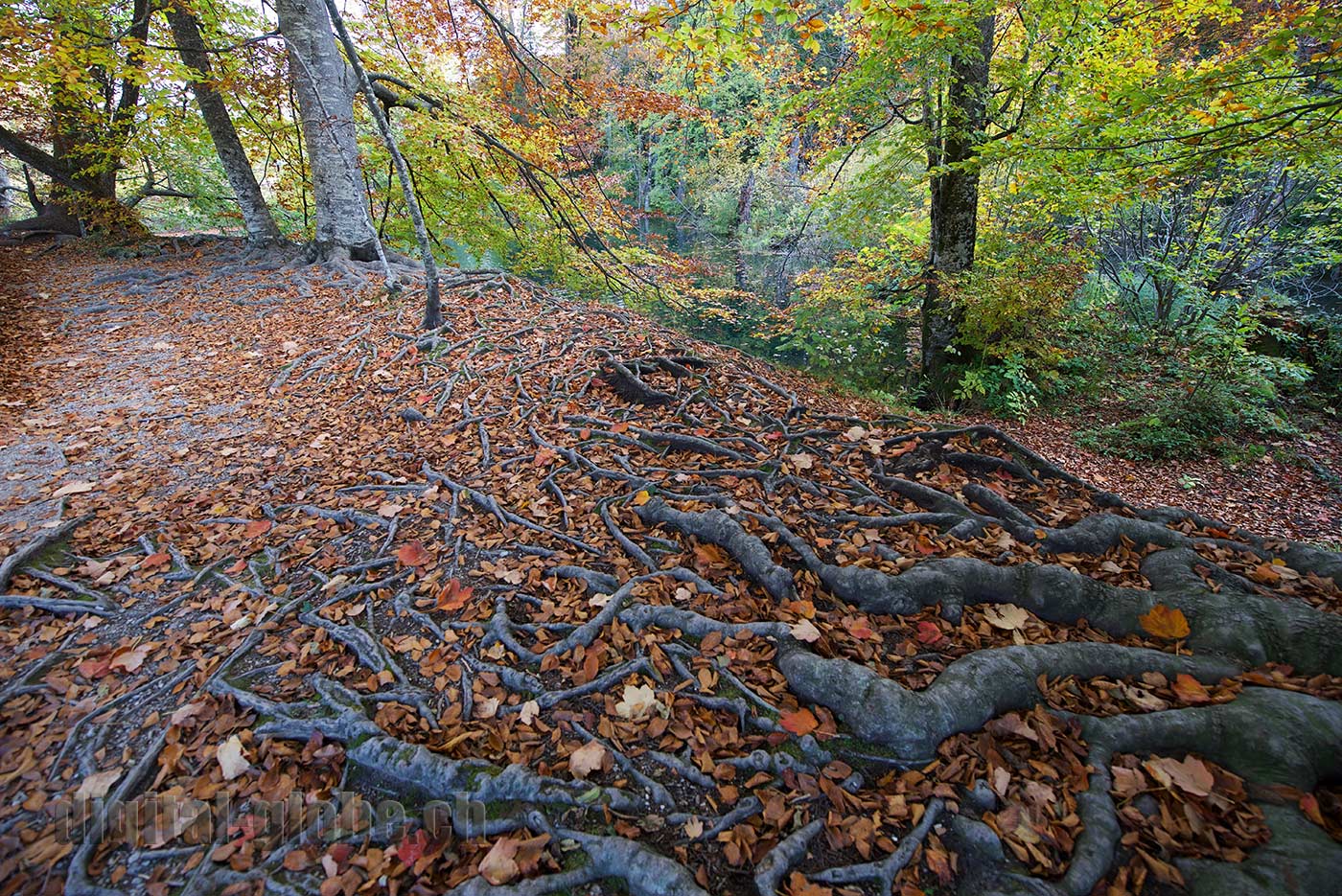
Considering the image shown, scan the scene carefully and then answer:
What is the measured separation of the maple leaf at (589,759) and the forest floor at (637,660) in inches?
1.0

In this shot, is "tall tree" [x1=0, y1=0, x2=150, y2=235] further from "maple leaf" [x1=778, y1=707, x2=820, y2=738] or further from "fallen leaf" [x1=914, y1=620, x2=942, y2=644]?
"fallen leaf" [x1=914, y1=620, x2=942, y2=644]

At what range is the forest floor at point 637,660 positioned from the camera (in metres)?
1.99

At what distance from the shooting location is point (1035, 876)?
1854 mm

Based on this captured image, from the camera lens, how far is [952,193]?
333 inches

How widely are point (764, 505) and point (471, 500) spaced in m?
2.40

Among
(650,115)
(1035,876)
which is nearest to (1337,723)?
(1035,876)

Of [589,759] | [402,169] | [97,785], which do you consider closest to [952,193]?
[402,169]

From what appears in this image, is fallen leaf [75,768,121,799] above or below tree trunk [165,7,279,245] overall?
below

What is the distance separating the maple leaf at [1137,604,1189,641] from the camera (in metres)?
2.79

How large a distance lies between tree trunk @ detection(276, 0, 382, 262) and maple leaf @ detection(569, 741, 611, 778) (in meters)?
7.60

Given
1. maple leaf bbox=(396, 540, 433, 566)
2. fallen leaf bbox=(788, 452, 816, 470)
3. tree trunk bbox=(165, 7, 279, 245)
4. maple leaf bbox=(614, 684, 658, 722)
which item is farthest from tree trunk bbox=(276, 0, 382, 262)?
maple leaf bbox=(614, 684, 658, 722)

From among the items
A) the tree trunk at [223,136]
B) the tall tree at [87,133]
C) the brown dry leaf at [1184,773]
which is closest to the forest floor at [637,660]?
the brown dry leaf at [1184,773]

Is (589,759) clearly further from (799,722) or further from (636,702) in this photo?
(799,722)

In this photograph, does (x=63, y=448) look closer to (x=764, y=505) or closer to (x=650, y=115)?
(x=764, y=505)
